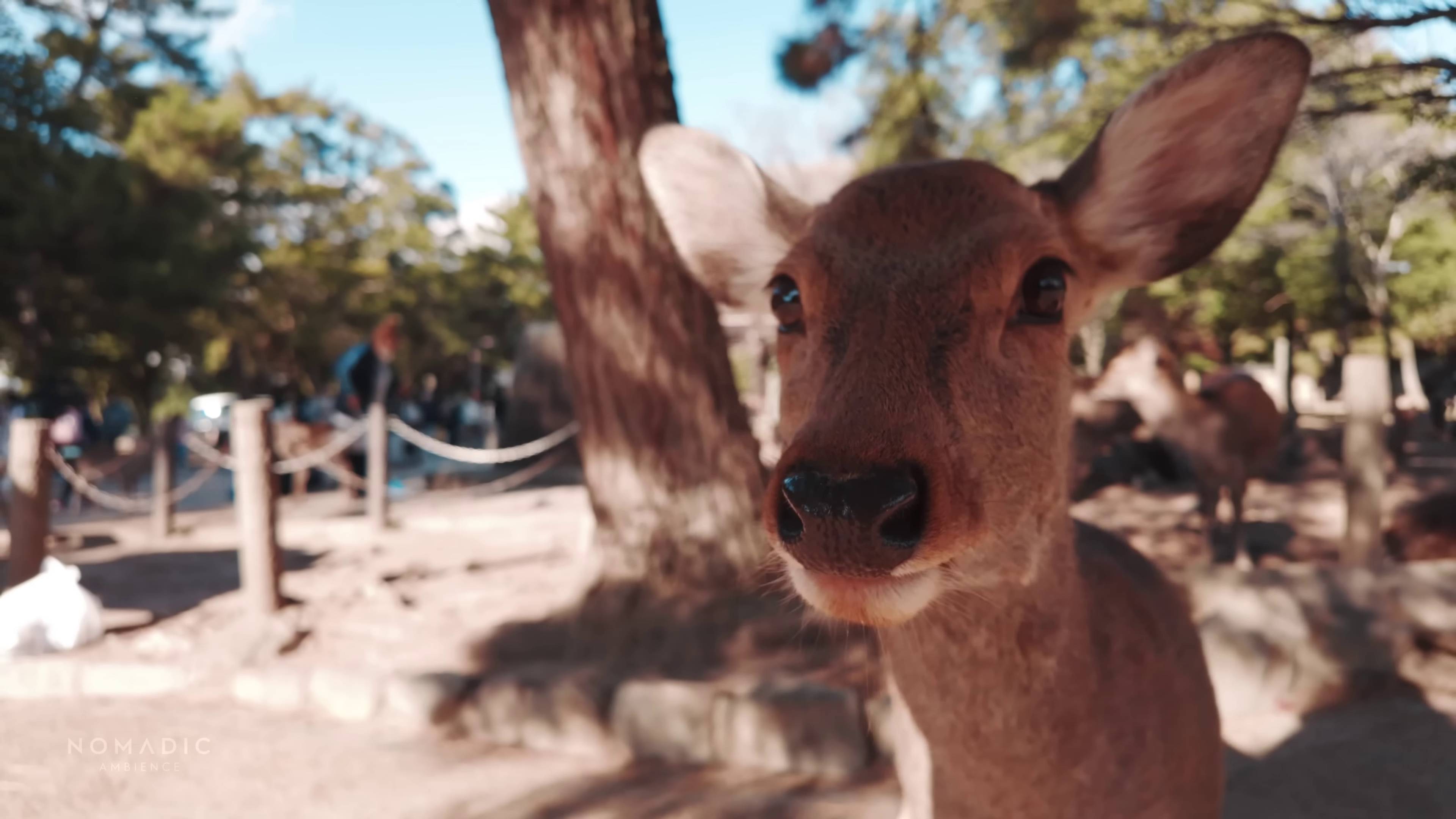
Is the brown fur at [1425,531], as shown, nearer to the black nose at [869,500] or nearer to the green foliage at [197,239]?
the black nose at [869,500]

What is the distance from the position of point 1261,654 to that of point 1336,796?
0.81m

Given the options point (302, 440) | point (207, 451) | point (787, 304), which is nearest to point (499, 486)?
point (207, 451)

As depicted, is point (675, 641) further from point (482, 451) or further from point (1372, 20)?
point (482, 451)

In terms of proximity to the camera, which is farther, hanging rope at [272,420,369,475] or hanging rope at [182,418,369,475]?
hanging rope at [182,418,369,475]

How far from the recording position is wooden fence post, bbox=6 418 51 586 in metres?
5.70

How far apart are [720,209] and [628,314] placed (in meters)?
2.43

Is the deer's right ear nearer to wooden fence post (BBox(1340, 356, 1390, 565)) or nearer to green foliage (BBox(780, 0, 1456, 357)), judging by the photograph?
green foliage (BBox(780, 0, 1456, 357))

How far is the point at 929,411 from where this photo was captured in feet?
4.47

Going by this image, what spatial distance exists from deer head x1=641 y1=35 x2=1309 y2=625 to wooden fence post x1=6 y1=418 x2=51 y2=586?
19.5 ft

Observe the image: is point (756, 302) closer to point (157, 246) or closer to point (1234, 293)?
point (157, 246)

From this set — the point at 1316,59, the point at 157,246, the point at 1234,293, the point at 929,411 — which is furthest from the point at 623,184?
the point at 1234,293

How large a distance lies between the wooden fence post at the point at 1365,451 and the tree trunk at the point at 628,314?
3.23 m

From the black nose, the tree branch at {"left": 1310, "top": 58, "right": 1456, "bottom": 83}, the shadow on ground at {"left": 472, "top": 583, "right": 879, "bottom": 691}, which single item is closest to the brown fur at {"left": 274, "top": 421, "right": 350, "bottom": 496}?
the shadow on ground at {"left": 472, "top": 583, "right": 879, "bottom": 691}

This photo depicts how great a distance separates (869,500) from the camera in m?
1.19
